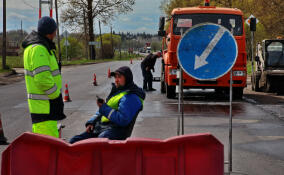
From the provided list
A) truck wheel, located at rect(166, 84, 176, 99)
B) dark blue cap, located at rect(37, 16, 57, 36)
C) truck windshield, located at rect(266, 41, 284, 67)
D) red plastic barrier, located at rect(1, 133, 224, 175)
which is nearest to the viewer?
red plastic barrier, located at rect(1, 133, 224, 175)

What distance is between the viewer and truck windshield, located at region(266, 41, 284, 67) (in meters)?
18.1

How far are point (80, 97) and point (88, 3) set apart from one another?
153 ft

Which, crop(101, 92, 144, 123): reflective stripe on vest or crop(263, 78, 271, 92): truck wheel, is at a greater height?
crop(101, 92, 144, 123): reflective stripe on vest

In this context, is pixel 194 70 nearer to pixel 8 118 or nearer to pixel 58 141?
pixel 58 141

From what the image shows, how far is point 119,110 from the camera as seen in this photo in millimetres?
5152

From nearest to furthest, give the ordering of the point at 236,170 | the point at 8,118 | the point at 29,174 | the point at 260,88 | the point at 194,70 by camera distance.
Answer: the point at 29,174
the point at 194,70
the point at 236,170
the point at 8,118
the point at 260,88

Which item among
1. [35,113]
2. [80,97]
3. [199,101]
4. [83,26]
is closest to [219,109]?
[199,101]

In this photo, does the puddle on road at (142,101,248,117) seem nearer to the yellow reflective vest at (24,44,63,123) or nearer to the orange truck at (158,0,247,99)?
the orange truck at (158,0,247,99)

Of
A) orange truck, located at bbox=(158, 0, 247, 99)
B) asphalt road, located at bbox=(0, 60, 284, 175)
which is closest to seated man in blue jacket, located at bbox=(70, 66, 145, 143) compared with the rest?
asphalt road, located at bbox=(0, 60, 284, 175)

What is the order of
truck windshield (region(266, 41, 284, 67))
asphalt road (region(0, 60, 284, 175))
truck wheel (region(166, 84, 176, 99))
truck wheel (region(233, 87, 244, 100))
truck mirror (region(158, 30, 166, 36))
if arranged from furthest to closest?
truck windshield (region(266, 41, 284, 67)), truck mirror (region(158, 30, 166, 36)), truck wheel (region(166, 84, 176, 99)), truck wheel (region(233, 87, 244, 100)), asphalt road (region(0, 60, 284, 175))

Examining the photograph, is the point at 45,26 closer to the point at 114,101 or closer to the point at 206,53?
the point at 114,101

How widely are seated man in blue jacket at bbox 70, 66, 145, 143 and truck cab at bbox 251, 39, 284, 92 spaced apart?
12521mm

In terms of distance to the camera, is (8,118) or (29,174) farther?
(8,118)

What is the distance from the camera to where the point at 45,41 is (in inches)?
205
